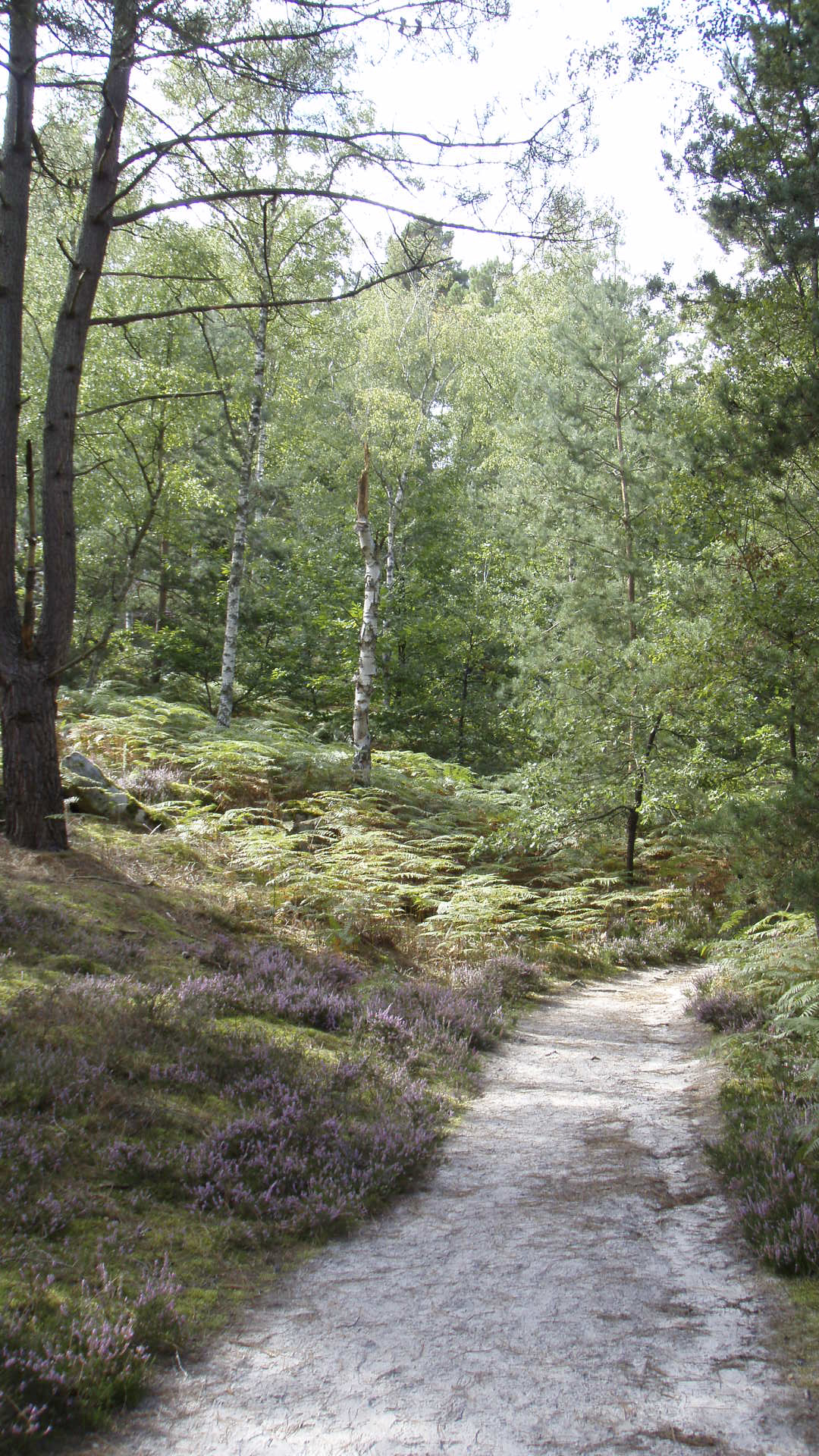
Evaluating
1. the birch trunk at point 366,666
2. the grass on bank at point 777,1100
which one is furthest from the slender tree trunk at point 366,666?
the grass on bank at point 777,1100

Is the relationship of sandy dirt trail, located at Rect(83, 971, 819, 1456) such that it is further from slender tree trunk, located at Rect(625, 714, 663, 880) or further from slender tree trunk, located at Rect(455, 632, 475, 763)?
slender tree trunk, located at Rect(455, 632, 475, 763)

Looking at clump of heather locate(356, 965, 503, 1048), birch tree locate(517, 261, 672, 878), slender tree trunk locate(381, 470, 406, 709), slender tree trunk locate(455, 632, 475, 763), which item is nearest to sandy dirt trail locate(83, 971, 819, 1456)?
clump of heather locate(356, 965, 503, 1048)

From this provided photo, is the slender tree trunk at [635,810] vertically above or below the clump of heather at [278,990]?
above

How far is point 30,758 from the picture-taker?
784 centimetres

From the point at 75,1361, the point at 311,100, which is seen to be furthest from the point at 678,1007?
the point at 311,100

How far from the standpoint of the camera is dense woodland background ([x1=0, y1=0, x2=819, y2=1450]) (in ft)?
13.8

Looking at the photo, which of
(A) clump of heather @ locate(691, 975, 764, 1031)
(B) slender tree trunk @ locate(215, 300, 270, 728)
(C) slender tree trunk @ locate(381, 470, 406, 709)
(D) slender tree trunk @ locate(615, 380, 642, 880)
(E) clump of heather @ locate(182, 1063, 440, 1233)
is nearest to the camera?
(E) clump of heather @ locate(182, 1063, 440, 1233)

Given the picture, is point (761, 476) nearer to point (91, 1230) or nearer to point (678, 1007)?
point (678, 1007)

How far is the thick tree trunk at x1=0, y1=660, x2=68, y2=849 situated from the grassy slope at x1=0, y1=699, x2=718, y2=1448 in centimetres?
36

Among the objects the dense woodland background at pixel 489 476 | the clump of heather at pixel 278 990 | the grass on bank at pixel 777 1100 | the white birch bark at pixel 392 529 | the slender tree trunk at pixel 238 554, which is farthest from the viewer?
the white birch bark at pixel 392 529

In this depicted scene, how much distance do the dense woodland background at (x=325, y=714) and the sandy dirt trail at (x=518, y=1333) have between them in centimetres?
24

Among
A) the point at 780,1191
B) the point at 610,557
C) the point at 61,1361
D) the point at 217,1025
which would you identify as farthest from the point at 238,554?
the point at 61,1361

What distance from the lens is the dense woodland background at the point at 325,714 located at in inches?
165

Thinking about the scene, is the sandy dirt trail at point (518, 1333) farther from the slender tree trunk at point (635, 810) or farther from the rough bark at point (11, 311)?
the slender tree trunk at point (635, 810)
